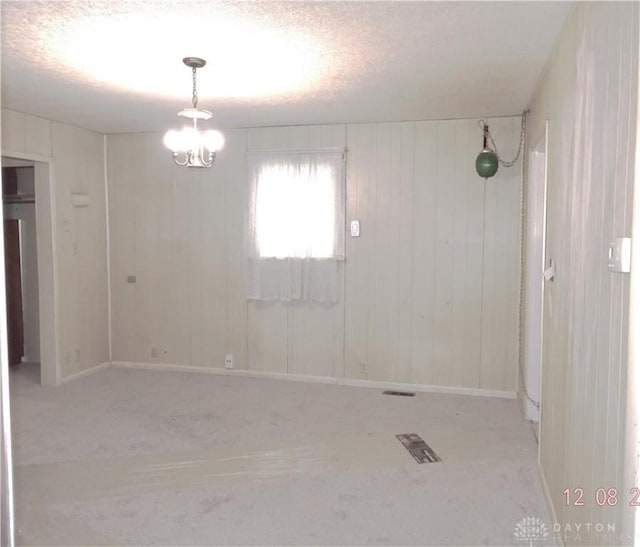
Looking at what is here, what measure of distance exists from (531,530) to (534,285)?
1918 millimetres

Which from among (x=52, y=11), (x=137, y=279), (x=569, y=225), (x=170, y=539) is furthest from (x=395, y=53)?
(x=137, y=279)

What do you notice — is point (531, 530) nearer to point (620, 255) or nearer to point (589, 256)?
point (589, 256)

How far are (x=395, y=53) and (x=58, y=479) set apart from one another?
10.5ft

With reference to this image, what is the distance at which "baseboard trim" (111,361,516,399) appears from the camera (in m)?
4.77

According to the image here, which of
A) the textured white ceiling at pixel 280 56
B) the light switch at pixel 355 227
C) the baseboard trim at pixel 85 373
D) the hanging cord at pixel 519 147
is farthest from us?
the baseboard trim at pixel 85 373

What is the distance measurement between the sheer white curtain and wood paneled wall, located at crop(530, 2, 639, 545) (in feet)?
7.83

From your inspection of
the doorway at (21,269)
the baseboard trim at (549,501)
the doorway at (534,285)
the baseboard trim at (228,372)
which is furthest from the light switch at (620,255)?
the doorway at (21,269)

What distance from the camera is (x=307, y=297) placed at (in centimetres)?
509

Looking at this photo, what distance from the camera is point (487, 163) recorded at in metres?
4.33

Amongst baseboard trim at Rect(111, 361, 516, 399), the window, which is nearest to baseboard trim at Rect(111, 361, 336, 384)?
baseboard trim at Rect(111, 361, 516, 399)

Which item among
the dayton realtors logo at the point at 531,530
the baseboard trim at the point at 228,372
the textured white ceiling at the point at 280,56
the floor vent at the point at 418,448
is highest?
the textured white ceiling at the point at 280,56

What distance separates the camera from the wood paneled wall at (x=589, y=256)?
4.79ft

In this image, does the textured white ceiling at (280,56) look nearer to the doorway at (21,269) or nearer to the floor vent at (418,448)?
the doorway at (21,269)

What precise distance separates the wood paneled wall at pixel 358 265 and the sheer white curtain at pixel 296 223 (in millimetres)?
127
